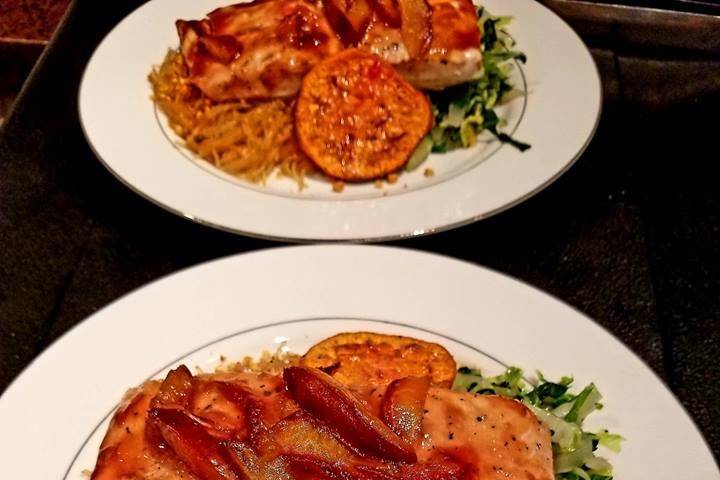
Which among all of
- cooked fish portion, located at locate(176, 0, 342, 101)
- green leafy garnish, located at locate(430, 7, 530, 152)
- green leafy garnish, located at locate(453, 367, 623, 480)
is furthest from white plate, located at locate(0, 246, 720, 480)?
cooked fish portion, located at locate(176, 0, 342, 101)

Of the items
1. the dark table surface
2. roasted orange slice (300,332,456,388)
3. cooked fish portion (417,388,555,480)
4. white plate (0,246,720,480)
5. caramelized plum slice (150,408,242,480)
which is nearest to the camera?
caramelized plum slice (150,408,242,480)

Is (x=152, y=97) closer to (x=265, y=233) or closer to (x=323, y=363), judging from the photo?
(x=265, y=233)

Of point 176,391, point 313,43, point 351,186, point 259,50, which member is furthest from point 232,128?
point 176,391

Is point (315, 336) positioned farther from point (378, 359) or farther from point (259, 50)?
point (259, 50)

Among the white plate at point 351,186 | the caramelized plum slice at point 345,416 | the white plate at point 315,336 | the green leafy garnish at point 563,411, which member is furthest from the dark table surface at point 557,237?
the caramelized plum slice at point 345,416

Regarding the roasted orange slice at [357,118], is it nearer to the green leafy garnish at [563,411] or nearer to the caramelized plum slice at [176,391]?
the green leafy garnish at [563,411]

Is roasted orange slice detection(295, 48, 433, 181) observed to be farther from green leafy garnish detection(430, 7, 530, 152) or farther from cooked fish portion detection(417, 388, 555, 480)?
cooked fish portion detection(417, 388, 555, 480)
